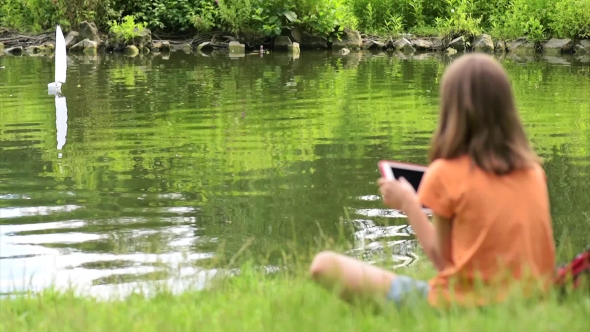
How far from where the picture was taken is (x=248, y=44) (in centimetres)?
2581

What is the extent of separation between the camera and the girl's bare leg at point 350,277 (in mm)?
3381

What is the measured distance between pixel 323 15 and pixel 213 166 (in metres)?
16.5

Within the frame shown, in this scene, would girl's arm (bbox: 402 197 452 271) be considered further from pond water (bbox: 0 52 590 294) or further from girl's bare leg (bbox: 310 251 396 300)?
pond water (bbox: 0 52 590 294)

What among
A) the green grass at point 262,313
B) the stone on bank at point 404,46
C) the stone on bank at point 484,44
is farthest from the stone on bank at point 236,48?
the green grass at point 262,313

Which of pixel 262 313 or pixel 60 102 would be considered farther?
pixel 60 102

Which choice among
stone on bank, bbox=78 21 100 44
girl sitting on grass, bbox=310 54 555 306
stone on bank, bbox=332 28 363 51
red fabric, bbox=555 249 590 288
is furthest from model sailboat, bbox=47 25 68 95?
red fabric, bbox=555 249 590 288

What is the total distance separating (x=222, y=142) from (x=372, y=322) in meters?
7.09

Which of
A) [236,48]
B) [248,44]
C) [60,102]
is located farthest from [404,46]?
[60,102]

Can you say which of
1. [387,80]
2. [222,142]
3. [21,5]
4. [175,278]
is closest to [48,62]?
[21,5]

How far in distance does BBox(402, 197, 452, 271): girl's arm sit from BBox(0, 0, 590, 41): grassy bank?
2129 cm

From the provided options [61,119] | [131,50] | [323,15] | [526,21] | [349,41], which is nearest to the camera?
[61,119]

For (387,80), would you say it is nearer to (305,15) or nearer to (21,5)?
(305,15)

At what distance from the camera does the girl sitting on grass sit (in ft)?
10.1

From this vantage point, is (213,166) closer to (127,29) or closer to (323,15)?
(323,15)
